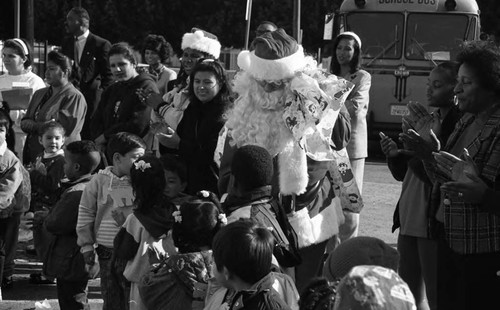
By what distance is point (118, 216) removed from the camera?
18.8 ft

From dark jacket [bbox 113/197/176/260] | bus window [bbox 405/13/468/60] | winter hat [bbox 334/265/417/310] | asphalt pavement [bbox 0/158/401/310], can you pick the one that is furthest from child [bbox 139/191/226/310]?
bus window [bbox 405/13/468/60]

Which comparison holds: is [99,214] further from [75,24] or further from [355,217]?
[75,24]

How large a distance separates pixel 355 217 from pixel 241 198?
2693 millimetres

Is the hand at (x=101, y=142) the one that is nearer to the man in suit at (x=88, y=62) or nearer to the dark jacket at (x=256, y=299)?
the man in suit at (x=88, y=62)

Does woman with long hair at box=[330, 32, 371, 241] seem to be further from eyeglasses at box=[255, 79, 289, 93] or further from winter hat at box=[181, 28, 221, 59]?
eyeglasses at box=[255, 79, 289, 93]

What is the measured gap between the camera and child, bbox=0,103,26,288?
698cm

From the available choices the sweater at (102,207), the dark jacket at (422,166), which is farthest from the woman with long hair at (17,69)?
the dark jacket at (422,166)

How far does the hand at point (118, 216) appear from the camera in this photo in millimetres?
5707

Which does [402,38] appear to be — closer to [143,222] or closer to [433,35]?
[433,35]

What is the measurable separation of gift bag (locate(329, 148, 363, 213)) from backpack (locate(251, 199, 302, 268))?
3.60ft

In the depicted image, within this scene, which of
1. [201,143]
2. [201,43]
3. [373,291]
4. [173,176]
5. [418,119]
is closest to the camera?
[373,291]

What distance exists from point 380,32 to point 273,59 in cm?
1188

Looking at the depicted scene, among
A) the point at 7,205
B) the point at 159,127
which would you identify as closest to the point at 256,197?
the point at 159,127

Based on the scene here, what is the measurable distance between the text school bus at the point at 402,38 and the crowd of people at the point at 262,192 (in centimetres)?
908
